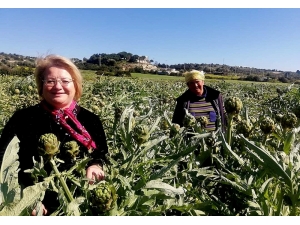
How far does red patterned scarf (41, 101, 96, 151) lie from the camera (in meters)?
1.21

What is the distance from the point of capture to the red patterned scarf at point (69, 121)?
1.21 m

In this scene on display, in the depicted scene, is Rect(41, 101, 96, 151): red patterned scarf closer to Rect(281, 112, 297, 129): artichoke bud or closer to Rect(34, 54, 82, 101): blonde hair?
Rect(34, 54, 82, 101): blonde hair

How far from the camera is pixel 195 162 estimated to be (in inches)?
32.7

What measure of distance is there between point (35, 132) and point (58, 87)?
0.17 m

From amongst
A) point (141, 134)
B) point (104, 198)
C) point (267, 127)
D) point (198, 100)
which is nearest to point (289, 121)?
point (267, 127)

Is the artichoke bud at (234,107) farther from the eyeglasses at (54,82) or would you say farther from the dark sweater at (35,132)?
the eyeglasses at (54,82)

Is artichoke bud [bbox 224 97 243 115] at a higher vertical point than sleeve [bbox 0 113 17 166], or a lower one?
higher

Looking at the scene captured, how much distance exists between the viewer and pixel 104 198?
1.74ft

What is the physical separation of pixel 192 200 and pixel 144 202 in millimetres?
179

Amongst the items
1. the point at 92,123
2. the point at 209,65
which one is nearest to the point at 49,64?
the point at 92,123

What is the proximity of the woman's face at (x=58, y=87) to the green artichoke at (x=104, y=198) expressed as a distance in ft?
2.53

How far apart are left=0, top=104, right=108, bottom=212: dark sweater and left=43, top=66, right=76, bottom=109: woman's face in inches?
2.0

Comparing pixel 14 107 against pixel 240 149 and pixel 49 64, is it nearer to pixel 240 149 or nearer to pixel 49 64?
pixel 49 64

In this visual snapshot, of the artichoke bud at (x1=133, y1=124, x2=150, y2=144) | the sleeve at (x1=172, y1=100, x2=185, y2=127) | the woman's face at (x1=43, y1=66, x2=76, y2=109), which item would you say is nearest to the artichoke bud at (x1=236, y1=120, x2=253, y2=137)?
the artichoke bud at (x1=133, y1=124, x2=150, y2=144)
